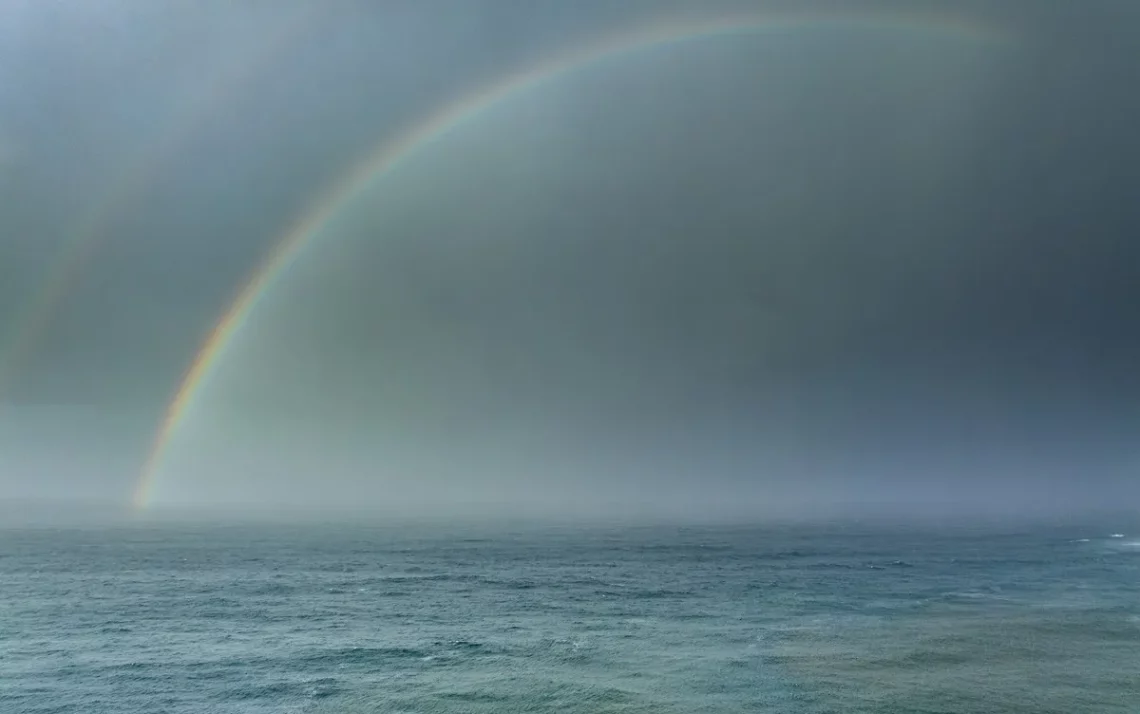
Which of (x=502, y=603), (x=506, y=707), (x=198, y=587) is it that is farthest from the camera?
(x=198, y=587)

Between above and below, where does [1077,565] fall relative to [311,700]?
above

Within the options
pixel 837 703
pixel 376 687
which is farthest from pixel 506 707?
pixel 837 703

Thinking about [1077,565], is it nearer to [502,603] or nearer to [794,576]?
[794,576]

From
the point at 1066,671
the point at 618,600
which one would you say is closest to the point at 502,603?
the point at 618,600

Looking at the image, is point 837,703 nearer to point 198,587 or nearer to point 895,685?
point 895,685

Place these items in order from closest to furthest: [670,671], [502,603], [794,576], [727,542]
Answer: [670,671]
[502,603]
[794,576]
[727,542]

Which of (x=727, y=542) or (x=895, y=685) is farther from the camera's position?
(x=727, y=542)
